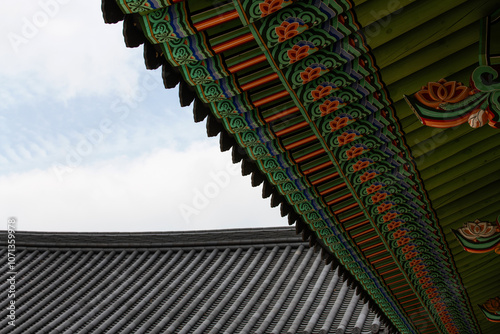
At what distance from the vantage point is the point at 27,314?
10.3 meters

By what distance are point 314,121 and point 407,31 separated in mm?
729

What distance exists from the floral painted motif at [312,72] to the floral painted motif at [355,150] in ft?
2.26

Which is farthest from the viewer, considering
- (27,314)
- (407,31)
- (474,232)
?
(27,314)

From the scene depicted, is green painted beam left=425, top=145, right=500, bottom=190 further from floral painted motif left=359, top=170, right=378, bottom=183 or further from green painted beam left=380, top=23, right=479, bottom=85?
green painted beam left=380, top=23, right=479, bottom=85

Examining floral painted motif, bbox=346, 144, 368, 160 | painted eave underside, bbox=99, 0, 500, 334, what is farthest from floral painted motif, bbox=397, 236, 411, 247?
floral painted motif, bbox=346, 144, 368, 160

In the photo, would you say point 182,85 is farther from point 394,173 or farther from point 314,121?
point 394,173

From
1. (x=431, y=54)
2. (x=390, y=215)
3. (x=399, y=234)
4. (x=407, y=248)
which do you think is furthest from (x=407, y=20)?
(x=407, y=248)

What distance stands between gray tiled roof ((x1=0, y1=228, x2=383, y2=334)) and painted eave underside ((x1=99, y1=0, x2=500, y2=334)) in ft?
12.4

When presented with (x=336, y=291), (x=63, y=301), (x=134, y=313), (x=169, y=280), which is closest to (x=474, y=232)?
(x=336, y=291)

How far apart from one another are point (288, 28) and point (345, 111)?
0.76 meters

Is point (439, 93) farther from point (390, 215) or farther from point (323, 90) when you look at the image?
point (390, 215)

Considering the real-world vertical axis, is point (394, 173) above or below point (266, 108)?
below

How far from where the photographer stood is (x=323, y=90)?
9.93 feet

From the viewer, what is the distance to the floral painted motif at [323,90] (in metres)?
3.01
